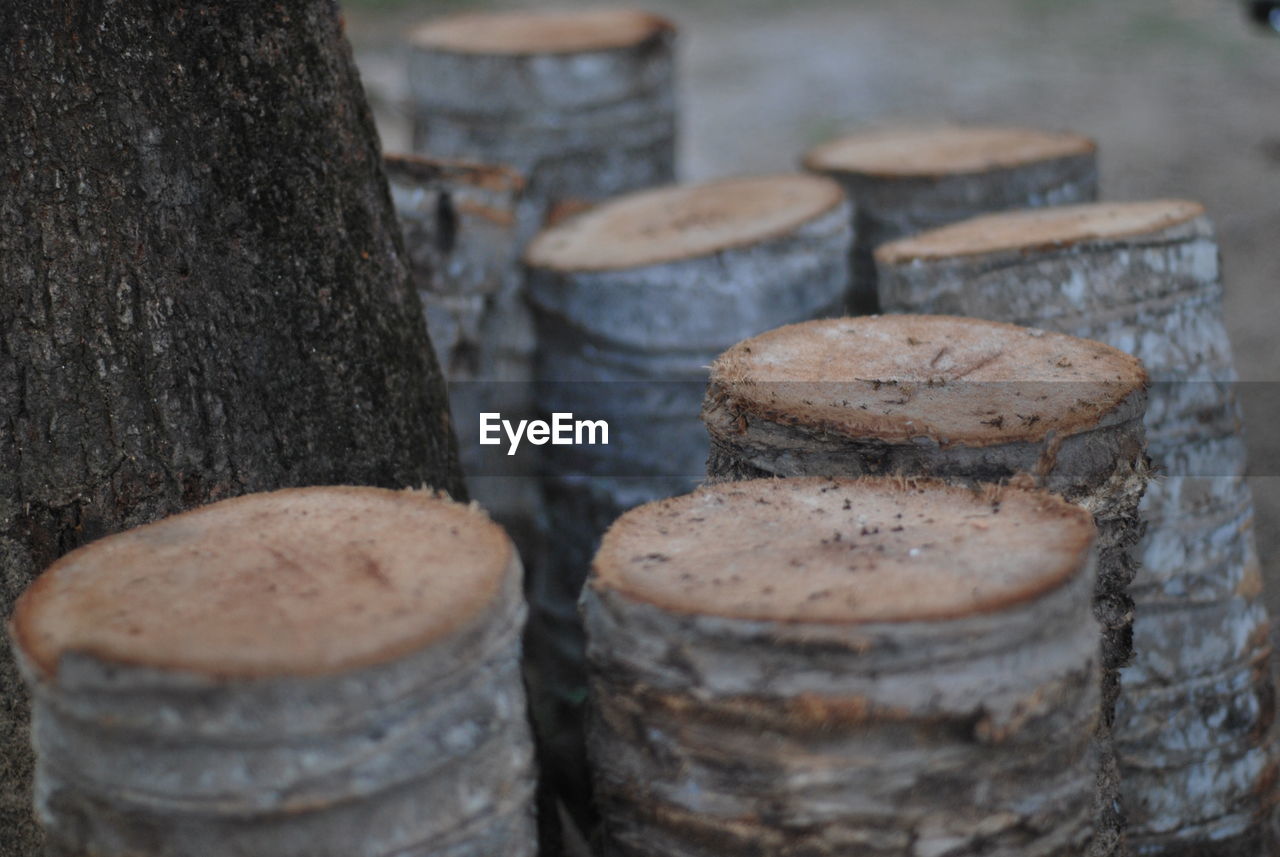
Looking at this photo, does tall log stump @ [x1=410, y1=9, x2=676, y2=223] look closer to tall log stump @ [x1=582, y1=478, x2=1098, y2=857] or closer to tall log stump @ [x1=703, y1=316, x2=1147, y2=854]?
tall log stump @ [x1=703, y1=316, x2=1147, y2=854]

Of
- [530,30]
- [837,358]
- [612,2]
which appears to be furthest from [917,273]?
[612,2]

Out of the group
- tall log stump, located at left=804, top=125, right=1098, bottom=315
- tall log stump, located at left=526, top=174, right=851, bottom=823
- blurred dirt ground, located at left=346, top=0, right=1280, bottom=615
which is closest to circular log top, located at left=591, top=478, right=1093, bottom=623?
tall log stump, located at left=526, top=174, right=851, bottom=823

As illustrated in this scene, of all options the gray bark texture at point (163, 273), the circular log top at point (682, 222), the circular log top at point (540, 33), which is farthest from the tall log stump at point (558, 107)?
the gray bark texture at point (163, 273)

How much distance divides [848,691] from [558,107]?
8.31ft

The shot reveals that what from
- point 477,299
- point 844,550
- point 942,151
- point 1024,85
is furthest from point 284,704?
point 1024,85

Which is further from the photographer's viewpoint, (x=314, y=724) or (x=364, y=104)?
(x=364, y=104)

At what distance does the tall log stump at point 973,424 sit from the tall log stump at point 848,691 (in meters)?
0.20

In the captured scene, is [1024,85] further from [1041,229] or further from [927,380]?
[927,380]

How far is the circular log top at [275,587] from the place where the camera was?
1174 millimetres

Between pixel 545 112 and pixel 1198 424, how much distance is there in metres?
1.88

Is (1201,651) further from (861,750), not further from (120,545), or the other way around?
(120,545)

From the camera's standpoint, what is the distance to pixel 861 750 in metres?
1.26

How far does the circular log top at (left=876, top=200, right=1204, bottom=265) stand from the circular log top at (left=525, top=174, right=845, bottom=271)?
Result: 1.24 ft

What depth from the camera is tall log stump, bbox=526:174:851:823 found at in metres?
2.61
